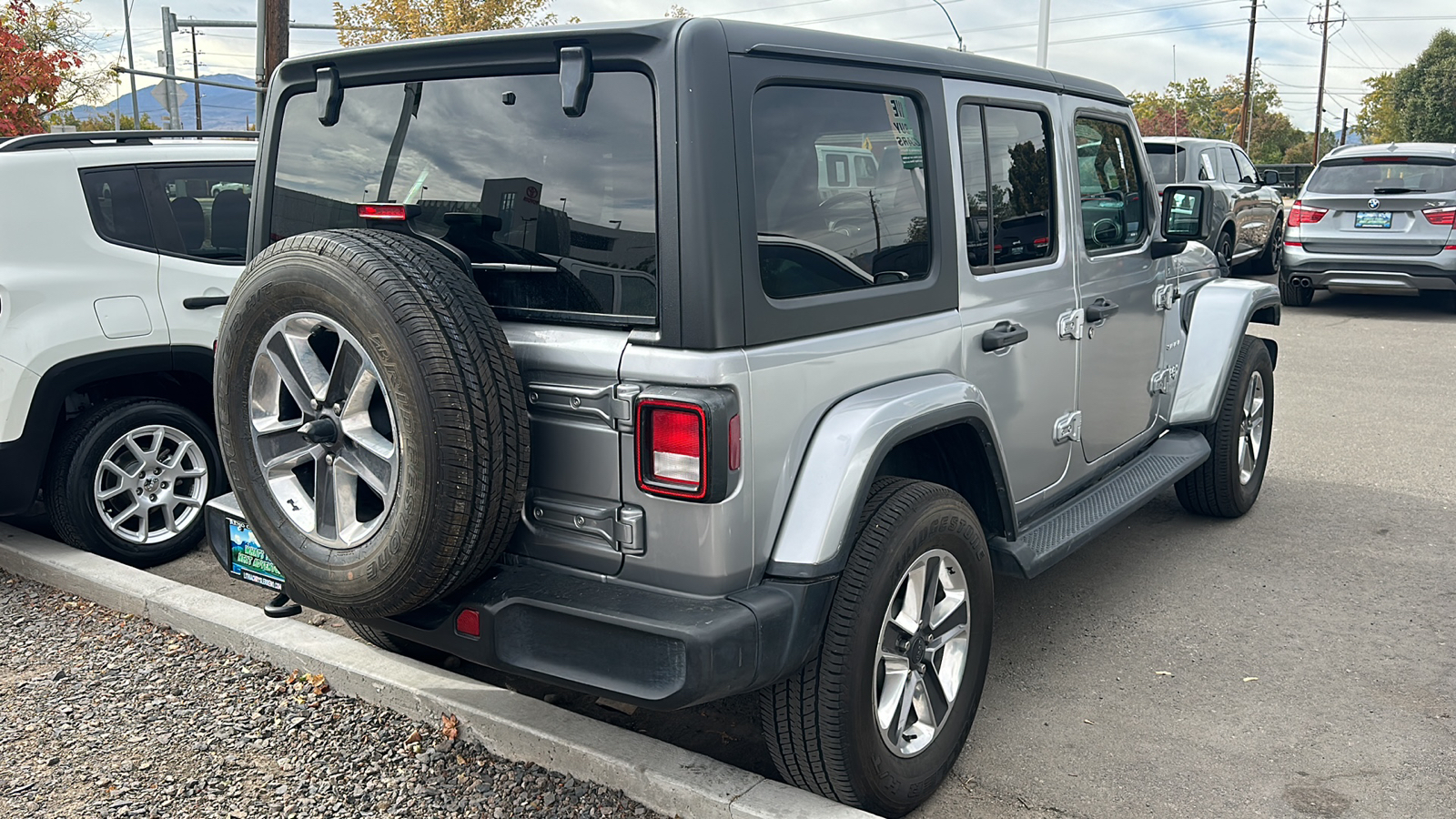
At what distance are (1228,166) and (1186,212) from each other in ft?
37.1

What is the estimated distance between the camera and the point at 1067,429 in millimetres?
4031

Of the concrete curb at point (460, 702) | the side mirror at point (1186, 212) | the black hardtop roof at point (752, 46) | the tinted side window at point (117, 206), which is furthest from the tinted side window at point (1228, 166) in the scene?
the concrete curb at point (460, 702)

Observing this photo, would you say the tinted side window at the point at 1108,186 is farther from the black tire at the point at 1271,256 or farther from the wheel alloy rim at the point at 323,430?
the black tire at the point at 1271,256

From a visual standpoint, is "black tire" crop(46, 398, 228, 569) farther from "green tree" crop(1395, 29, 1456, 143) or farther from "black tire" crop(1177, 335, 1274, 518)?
"green tree" crop(1395, 29, 1456, 143)

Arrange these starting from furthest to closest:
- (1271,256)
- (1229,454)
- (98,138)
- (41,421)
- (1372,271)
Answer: (1271,256) → (1372,271) → (1229,454) → (98,138) → (41,421)

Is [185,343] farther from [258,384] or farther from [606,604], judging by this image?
[606,604]

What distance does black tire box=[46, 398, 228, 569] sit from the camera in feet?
15.8

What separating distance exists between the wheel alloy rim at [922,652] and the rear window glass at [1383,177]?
1121cm

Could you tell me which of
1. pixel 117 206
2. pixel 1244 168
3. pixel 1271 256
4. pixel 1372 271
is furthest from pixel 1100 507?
pixel 1271 256

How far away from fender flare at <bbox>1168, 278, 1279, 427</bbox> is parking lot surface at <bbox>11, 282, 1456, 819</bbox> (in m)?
0.64

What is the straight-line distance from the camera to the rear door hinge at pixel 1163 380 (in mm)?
4883

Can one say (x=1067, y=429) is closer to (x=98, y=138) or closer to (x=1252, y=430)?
(x=1252, y=430)

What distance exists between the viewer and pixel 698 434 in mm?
2553

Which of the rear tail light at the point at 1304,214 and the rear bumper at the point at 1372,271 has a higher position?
the rear tail light at the point at 1304,214
